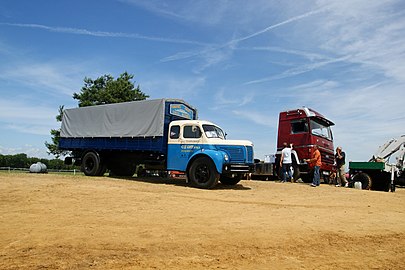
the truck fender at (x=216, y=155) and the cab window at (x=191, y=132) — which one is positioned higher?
A: the cab window at (x=191, y=132)

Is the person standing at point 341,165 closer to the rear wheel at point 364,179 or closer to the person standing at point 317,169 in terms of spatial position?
the rear wheel at point 364,179

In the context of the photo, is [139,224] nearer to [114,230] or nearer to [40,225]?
[114,230]

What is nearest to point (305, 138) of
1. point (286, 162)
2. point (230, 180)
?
point (286, 162)

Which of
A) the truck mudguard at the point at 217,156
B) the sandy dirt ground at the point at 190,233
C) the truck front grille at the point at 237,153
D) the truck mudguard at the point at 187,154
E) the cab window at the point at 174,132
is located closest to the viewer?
the sandy dirt ground at the point at 190,233

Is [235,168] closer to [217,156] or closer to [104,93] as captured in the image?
[217,156]

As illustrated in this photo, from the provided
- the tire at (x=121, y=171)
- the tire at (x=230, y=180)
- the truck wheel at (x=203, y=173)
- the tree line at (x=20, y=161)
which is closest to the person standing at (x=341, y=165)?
the tire at (x=230, y=180)

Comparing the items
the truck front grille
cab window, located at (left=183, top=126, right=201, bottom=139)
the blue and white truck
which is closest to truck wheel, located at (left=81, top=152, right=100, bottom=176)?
the blue and white truck

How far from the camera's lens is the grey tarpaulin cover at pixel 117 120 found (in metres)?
13.8

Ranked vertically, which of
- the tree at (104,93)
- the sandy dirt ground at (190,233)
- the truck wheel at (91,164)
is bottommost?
the sandy dirt ground at (190,233)

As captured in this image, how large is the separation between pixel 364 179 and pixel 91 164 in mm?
12612

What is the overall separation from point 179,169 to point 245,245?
798 cm

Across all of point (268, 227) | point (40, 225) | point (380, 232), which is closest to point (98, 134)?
point (40, 225)

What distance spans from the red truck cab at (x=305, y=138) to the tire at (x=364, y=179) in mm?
1366

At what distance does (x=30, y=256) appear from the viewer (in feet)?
14.0
